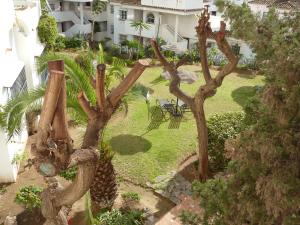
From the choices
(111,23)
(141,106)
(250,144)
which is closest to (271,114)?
(250,144)

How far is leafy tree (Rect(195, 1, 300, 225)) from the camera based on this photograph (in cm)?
560

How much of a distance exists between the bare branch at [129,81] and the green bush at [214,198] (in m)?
3.13

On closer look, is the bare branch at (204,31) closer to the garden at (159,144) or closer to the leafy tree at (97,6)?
the garden at (159,144)

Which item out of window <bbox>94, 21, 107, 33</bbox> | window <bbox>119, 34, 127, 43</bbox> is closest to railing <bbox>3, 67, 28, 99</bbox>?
window <bbox>119, 34, 127, 43</bbox>

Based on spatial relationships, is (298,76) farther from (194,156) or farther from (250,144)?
(194,156)

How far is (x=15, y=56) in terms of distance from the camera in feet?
49.6

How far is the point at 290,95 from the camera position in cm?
552

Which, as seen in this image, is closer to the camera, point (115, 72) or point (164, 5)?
point (115, 72)

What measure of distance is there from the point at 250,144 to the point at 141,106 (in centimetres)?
1414

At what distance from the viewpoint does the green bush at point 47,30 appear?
1842 cm

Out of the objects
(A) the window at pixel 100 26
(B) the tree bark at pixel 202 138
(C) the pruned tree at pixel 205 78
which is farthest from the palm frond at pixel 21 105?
(A) the window at pixel 100 26

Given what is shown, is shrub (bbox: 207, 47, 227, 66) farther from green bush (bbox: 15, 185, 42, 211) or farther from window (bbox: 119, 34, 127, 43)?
green bush (bbox: 15, 185, 42, 211)

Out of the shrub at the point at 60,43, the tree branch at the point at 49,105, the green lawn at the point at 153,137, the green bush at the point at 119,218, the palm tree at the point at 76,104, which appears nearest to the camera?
the tree branch at the point at 49,105

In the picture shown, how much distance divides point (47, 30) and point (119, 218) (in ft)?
38.0
